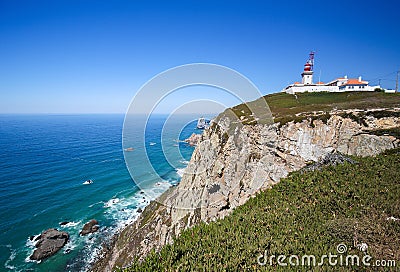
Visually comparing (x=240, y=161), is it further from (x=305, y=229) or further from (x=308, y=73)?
(x=308, y=73)

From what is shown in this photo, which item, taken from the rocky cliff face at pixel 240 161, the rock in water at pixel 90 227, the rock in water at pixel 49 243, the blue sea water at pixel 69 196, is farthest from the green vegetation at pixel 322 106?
the rock in water at pixel 49 243

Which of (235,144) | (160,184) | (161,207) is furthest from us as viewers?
(160,184)

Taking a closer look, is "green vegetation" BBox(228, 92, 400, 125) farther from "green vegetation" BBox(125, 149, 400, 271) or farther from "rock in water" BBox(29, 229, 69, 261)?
"rock in water" BBox(29, 229, 69, 261)

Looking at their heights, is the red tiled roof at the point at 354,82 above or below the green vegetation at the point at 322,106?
above

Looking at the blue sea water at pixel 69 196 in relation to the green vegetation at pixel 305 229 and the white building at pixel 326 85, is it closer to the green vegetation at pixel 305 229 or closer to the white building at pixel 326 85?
the green vegetation at pixel 305 229

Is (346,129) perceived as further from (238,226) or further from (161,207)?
(161,207)

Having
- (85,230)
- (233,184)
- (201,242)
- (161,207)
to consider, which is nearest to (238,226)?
(201,242)

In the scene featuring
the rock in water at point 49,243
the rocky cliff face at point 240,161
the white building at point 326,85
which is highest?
the white building at point 326,85
